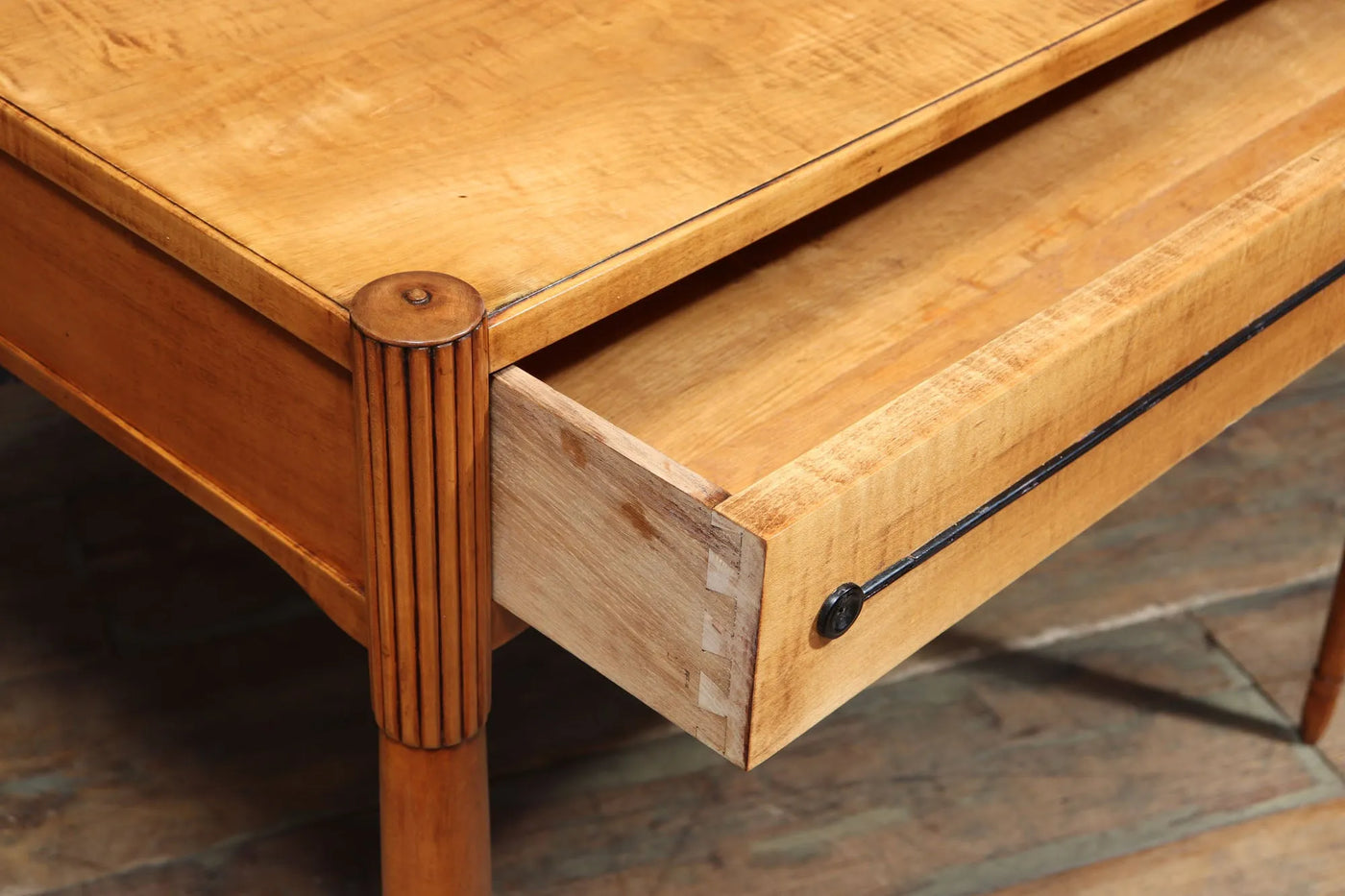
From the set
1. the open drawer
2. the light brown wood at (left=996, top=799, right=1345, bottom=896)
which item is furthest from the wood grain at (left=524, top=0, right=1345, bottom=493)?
the light brown wood at (left=996, top=799, right=1345, bottom=896)

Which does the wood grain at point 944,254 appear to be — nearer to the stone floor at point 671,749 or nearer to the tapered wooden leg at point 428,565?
the tapered wooden leg at point 428,565

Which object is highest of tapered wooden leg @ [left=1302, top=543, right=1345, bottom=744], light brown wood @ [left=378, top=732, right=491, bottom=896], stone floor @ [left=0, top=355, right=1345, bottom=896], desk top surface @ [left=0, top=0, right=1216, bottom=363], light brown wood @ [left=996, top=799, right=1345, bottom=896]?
desk top surface @ [left=0, top=0, right=1216, bottom=363]

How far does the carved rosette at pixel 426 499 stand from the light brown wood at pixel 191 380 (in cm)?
3

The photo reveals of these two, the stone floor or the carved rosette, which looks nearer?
the carved rosette

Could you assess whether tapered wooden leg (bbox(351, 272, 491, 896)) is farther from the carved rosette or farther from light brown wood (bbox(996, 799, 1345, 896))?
light brown wood (bbox(996, 799, 1345, 896))

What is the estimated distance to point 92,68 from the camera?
0.73m

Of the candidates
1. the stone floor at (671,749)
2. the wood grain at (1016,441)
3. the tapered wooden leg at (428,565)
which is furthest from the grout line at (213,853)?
the wood grain at (1016,441)

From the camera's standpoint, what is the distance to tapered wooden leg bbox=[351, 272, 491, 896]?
0.58m

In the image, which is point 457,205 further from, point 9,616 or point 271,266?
point 9,616

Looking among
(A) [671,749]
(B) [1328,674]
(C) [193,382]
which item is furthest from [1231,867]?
(C) [193,382]

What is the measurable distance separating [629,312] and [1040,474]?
0.19m

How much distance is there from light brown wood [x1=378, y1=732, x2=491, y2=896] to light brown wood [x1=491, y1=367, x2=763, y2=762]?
0.10 metres

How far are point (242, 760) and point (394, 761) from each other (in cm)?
39

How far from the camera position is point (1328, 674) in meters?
1.10
